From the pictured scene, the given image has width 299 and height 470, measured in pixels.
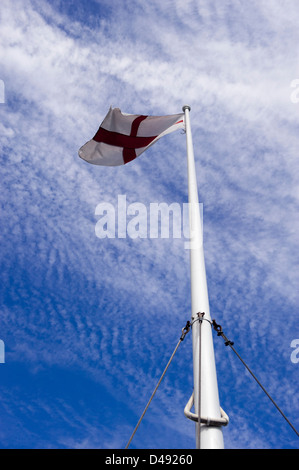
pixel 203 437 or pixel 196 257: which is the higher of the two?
pixel 196 257

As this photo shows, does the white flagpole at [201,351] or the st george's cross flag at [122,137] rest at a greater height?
the st george's cross flag at [122,137]

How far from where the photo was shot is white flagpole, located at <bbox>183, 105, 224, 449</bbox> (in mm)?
7066

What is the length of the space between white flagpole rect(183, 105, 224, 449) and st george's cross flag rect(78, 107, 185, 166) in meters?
7.18

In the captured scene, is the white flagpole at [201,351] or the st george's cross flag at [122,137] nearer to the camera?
the white flagpole at [201,351]

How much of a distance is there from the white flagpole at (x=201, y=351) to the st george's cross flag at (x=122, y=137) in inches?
283

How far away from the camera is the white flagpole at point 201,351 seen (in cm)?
707

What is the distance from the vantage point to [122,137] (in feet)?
59.4

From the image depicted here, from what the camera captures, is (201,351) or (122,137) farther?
(122,137)

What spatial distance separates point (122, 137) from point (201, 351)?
1249 centimetres

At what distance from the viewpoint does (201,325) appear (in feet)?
27.5
